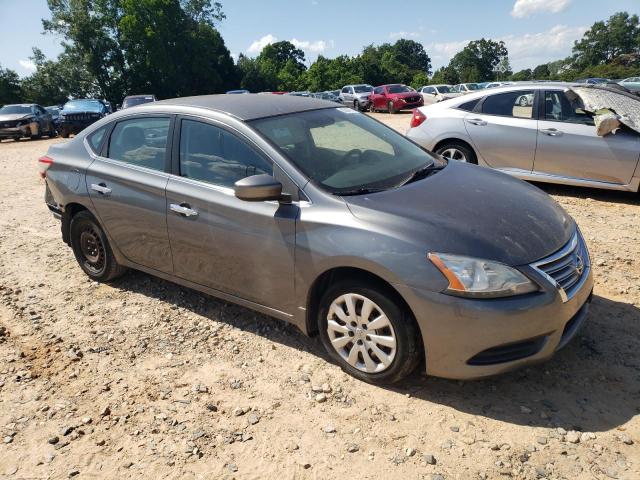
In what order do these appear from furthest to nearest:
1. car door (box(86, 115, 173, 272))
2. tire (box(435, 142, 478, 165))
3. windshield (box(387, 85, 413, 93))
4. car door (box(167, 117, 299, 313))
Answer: windshield (box(387, 85, 413, 93))
tire (box(435, 142, 478, 165))
car door (box(86, 115, 173, 272))
car door (box(167, 117, 299, 313))

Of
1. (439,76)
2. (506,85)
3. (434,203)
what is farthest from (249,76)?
(434,203)

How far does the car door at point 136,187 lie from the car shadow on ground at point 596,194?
534 cm

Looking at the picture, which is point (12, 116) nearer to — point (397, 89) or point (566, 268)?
point (397, 89)

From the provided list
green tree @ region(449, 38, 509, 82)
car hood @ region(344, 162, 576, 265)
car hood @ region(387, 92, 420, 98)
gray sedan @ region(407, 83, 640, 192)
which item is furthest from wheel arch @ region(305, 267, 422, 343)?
green tree @ region(449, 38, 509, 82)

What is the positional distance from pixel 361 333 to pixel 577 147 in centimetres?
483

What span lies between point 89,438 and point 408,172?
2.59 m

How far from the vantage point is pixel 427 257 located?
8.91 ft

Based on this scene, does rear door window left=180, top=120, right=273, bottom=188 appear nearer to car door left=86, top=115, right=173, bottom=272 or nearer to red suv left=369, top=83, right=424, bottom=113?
car door left=86, top=115, right=173, bottom=272

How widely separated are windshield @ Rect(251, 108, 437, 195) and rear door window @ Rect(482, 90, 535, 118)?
3.43 m

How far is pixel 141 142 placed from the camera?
4.14 meters

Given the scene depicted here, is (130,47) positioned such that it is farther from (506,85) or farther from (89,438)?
(89,438)

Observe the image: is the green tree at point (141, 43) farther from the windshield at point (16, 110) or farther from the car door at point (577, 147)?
the car door at point (577, 147)

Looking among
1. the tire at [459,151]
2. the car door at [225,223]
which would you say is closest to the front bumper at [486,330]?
the car door at [225,223]

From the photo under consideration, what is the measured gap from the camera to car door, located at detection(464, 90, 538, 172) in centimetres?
680
